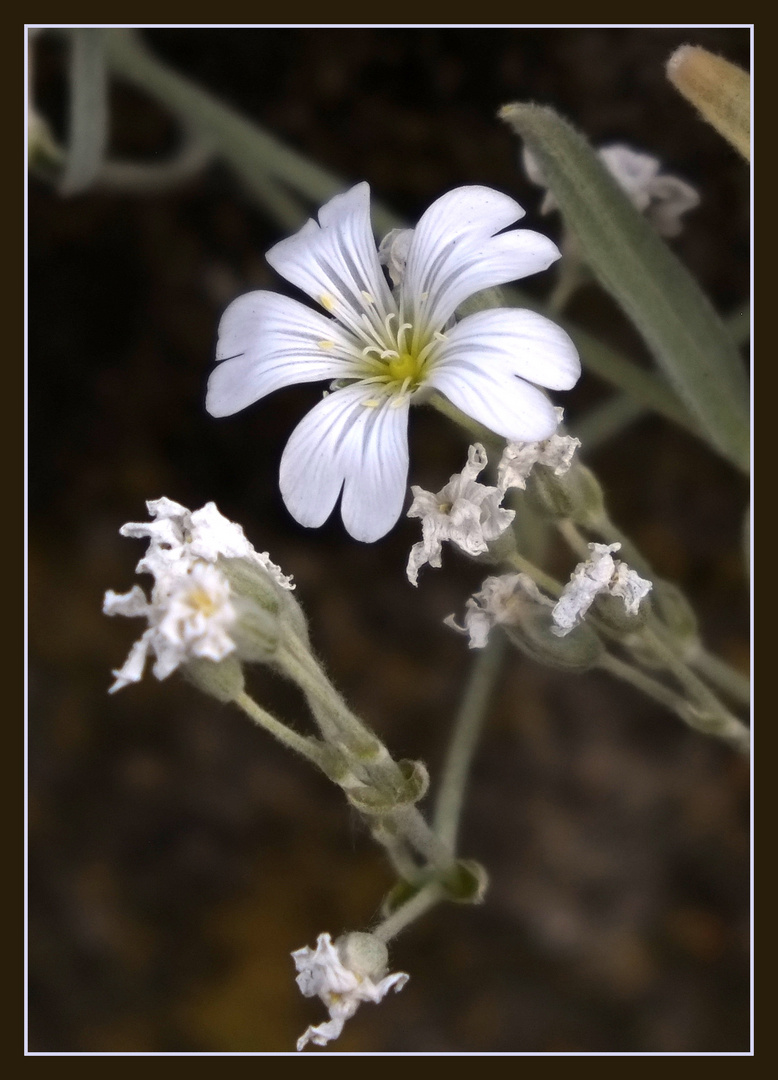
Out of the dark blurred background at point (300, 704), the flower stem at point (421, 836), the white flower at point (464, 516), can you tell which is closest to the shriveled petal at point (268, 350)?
the white flower at point (464, 516)

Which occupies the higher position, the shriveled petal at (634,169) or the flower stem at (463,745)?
the shriveled petal at (634,169)

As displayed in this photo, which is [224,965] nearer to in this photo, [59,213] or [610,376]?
[610,376]

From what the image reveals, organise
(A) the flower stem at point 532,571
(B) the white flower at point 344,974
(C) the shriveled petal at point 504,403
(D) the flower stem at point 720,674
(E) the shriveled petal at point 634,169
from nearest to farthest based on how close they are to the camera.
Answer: (C) the shriveled petal at point 504,403 → (B) the white flower at point 344,974 → (A) the flower stem at point 532,571 → (D) the flower stem at point 720,674 → (E) the shriveled petal at point 634,169

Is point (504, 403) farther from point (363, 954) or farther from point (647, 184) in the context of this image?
point (647, 184)

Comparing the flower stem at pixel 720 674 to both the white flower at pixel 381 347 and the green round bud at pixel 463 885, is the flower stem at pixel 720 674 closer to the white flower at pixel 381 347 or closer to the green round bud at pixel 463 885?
the green round bud at pixel 463 885

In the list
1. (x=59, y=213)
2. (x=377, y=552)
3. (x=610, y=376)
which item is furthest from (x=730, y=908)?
(x=59, y=213)

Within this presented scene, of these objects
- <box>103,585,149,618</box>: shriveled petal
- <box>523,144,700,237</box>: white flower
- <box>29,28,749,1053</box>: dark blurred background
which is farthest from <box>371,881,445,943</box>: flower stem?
<box>523,144,700,237</box>: white flower

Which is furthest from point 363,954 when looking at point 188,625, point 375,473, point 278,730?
point 375,473
